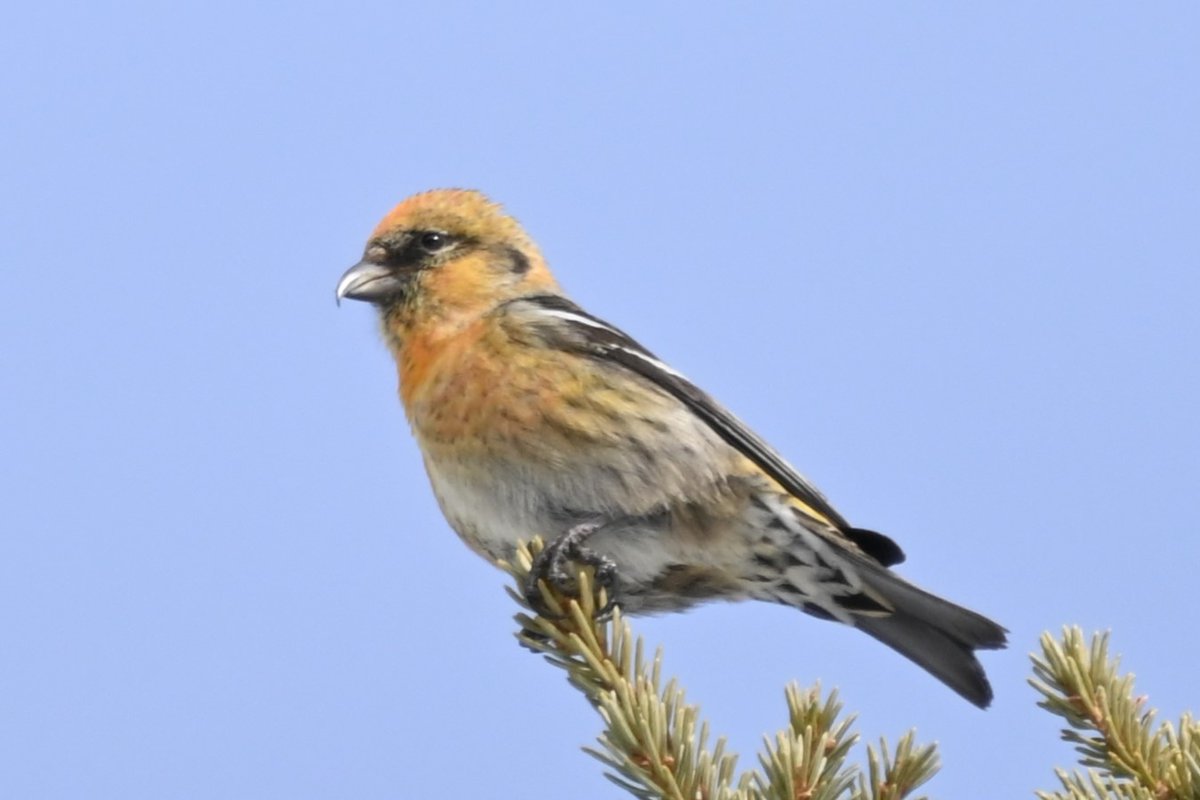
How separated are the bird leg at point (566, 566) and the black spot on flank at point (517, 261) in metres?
1.46

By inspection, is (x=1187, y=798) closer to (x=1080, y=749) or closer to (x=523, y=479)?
(x=1080, y=749)

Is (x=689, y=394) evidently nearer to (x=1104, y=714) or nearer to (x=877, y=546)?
(x=877, y=546)

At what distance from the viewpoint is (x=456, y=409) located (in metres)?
4.17

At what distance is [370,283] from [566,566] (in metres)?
1.75

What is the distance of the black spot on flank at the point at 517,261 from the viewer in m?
5.23

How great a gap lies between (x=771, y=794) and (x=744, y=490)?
6.47 ft

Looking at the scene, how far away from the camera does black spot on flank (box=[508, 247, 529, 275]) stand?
5.23 m

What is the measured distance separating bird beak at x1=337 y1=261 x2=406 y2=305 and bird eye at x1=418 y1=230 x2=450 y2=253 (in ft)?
0.56

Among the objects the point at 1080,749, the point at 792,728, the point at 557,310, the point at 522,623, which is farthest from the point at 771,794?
the point at 557,310

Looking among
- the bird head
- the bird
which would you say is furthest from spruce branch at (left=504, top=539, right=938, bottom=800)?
the bird head

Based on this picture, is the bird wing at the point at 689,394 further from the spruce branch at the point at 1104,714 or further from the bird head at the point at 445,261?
the spruce branch at the point at 1104,714

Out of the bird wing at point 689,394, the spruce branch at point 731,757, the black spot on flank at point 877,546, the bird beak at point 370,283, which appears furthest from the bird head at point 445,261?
the spruce branch at point 731,757

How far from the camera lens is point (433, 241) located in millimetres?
5090

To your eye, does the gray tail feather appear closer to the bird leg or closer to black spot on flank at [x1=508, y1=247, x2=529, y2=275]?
the bird leg
